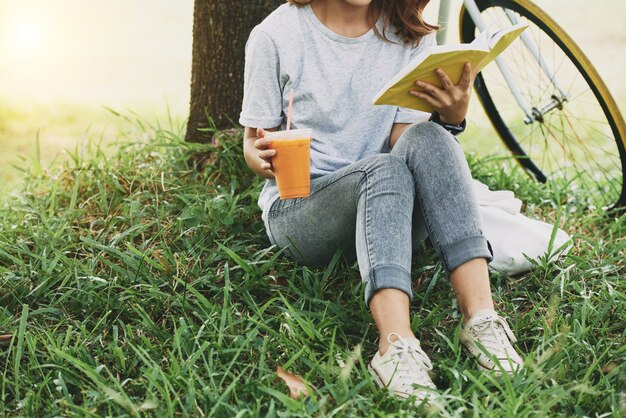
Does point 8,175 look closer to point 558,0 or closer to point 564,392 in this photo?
point 564,392

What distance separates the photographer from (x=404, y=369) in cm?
191

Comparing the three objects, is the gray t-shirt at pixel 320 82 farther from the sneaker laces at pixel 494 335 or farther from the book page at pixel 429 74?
the sneaker laces at pixel 494 335

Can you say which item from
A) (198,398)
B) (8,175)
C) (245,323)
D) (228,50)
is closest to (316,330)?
(245,323)

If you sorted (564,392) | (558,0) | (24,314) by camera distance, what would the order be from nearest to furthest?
(564,392) → (24,314) → (558,0)

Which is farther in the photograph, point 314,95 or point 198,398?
point 314,95

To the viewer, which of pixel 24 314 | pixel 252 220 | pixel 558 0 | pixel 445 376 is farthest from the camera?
pixel 558 0

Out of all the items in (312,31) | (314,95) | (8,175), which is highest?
(312,31)

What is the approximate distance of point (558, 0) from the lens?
259 inches

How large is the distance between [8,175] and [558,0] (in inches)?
182

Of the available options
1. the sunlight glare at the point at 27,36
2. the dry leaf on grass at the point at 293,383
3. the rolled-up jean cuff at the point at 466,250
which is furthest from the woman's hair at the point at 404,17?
the sunlight glare at the point at 27,36

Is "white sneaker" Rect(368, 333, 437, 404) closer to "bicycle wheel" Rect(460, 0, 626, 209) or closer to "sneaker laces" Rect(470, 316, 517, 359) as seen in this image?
"sneaker laces" Rect(470, 316, 517, 359)

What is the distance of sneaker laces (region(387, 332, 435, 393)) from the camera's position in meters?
1.90

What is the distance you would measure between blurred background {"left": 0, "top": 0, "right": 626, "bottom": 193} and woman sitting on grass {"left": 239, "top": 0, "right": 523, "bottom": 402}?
2721 millimetres

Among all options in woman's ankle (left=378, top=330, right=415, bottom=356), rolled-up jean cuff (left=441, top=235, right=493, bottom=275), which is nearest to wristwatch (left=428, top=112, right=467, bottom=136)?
rolled-up jean cuff (left=441, top=235, right=493, bottom=275)
